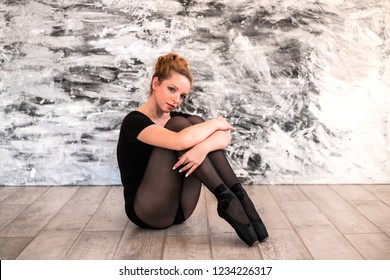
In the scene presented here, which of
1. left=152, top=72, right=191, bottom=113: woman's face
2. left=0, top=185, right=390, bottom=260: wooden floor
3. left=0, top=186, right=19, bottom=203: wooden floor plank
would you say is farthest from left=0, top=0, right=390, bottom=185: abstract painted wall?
Result: left=152, top=72, right=191, bottom=113: woman's face

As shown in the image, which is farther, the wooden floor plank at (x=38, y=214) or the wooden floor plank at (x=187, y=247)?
the wooden floor plank at (x=38, y=214)

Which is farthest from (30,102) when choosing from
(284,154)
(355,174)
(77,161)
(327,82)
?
(355,174)

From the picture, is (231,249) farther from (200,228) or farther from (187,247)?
(200,228)

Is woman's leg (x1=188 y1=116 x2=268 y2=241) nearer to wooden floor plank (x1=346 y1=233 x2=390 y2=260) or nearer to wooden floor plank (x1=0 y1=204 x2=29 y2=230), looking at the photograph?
wooden floor plank (x1=346 y1=233 x2=390 y2=260)

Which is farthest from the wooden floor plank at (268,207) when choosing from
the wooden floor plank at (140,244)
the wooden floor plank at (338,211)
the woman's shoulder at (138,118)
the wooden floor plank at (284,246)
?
the woman's shoulder at (138,118)

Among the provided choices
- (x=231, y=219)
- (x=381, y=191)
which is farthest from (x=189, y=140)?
(x=381, y=191)

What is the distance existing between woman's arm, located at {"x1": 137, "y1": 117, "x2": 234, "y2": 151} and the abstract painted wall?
1121 millimetres

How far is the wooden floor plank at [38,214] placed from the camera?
8.22 ft

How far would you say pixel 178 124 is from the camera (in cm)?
232

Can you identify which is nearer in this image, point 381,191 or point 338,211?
point 338,211

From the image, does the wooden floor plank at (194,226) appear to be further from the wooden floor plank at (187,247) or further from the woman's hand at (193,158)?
A: the woman's hand at (193,158)

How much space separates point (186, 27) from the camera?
334 centimetres

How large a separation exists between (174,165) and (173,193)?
0.13 metres

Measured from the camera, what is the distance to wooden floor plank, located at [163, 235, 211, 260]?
2.16 m
